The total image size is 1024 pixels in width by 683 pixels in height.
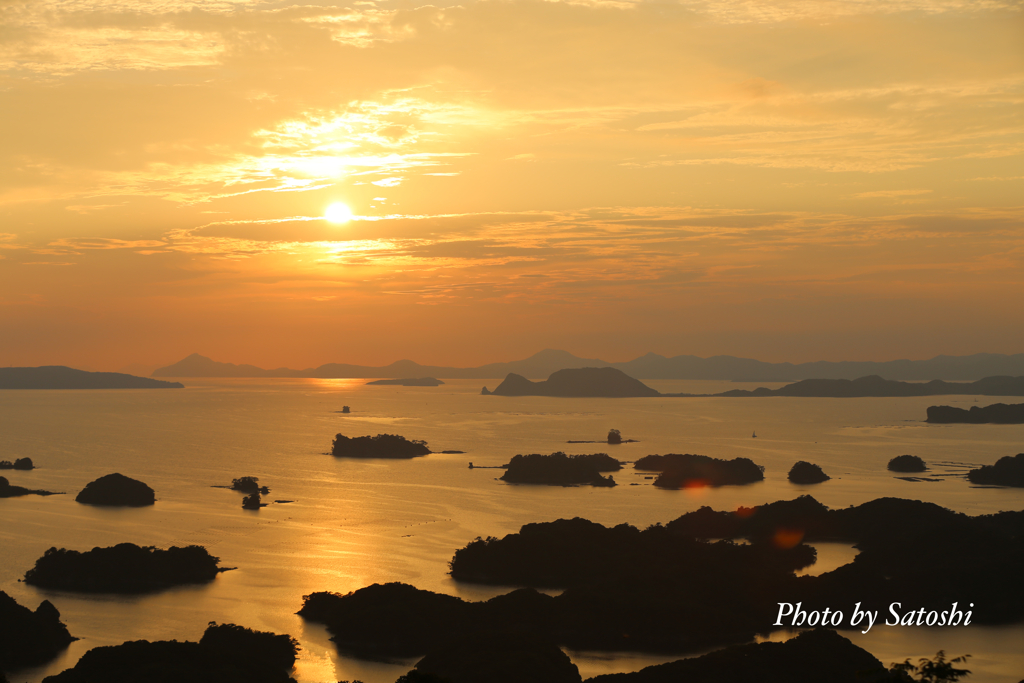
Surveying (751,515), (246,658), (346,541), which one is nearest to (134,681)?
(246,658)

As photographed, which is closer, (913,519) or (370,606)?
(370,606)

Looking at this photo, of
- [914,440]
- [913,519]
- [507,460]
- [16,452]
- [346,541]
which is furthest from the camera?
[914,440]

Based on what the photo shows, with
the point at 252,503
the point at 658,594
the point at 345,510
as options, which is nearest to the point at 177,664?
the point at 658,594

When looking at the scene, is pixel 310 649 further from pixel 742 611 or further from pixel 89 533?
pixel 89 533

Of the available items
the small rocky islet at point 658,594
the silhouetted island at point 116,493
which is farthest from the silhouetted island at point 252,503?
the small rocky islet at point 658,594

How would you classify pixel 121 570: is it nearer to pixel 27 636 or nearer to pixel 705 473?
pixel 27 636

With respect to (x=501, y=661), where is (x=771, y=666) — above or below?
below
